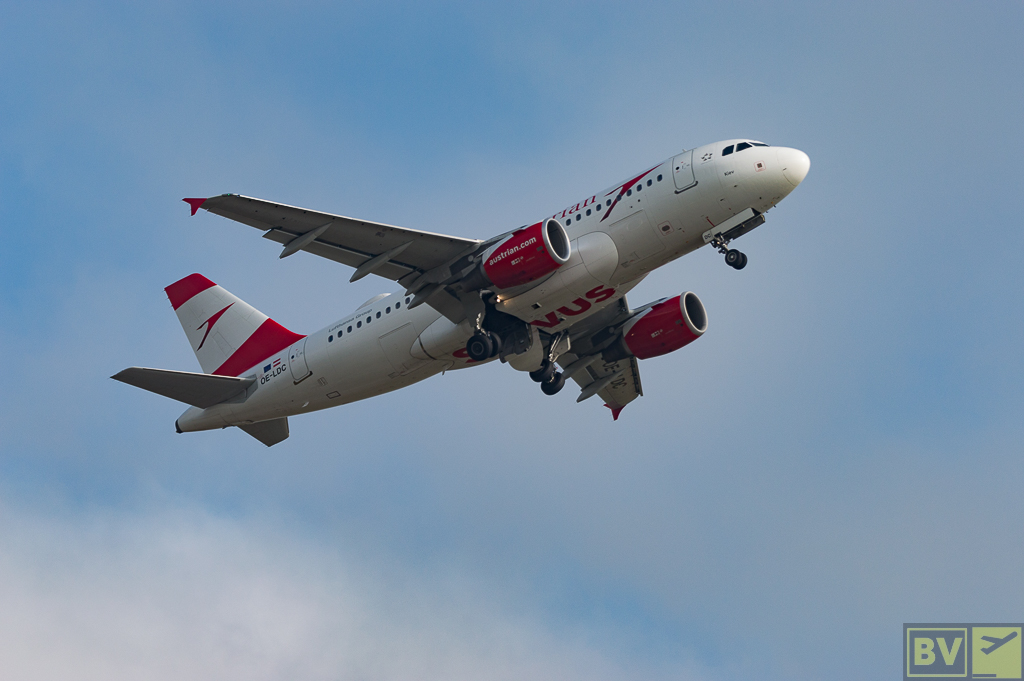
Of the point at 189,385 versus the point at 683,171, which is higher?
the point at 683,171

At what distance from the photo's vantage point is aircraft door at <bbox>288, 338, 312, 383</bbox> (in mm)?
34625

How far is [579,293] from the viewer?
3100 centimetres

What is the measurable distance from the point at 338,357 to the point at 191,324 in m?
10.0

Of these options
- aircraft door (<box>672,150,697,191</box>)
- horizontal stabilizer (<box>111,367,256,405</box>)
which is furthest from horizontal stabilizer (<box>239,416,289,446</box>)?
aircraft door (<box>672,150,697,191</box>)

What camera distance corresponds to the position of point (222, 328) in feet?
129

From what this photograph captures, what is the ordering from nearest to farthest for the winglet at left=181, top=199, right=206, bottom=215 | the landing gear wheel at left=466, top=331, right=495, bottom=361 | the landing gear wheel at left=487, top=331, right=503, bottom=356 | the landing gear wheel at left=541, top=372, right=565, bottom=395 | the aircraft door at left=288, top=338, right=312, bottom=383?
the winglet at left=181, top=199, right=206, bottom=215 → the landing gear wheel at left=466, top=331, right=495, bottom=361 → the landing gear wheel at left=487, top=331, right=503, bottom=356 → the aircraft door at left=288, top=338, right=312, bottom=383 → the landing gear wheel at left=541, top=372, right=565, bottom=395

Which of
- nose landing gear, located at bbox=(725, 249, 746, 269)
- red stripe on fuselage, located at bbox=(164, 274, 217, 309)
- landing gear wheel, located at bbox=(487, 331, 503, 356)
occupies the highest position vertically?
red stripe on fuselage, located at bbox=(164, 274, 217, 309)

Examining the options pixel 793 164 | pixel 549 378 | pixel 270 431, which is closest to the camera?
pixel 793 164

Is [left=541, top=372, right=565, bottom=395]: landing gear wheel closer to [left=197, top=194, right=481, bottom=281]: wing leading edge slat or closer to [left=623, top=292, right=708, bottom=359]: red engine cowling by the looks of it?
[left=623, top=292, right=708, bottom=359]: red engine cowling

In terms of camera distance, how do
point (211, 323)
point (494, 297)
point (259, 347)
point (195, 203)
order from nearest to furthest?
1. point (195, 203)
2. point (494, 297)
3. point (259, 347)
4. point (211, 323)

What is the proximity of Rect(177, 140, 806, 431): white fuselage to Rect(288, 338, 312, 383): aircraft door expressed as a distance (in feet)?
0.12

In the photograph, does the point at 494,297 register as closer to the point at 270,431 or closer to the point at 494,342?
the point at 494,342

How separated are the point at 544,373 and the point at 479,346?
5332mm

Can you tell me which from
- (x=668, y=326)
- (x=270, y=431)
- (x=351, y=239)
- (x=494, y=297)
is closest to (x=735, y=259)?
(x=668, y=326)
